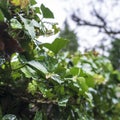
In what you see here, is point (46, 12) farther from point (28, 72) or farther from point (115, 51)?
point (115, 51)

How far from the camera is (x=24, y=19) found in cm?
96

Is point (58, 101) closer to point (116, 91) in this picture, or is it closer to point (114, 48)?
point (116, 91)

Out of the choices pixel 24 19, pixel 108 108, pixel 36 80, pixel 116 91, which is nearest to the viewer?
pixel 24 19

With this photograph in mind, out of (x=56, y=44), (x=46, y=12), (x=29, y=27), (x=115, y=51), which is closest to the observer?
(x=29, y=27)

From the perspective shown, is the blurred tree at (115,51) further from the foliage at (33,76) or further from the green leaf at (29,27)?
the green leaf at (29,27)

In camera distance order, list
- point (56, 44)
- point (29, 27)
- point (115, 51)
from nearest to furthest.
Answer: point (29, 27), point (56, 44), point (115, 51)

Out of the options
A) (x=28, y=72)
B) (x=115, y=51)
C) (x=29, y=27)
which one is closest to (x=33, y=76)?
(x=28, y=72)

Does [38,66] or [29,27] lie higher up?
[29,27]

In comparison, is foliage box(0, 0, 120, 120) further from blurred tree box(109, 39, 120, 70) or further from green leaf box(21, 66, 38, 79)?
blurred tree box(109, 39, 120, 70)

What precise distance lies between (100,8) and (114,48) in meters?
0.85

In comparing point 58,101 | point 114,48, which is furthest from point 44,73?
point 114,48

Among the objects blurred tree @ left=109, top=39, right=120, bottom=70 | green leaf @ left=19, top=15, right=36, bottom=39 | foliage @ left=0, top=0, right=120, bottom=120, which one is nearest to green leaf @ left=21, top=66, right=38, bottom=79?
foliage @ left=0, top=0, right=120, bottom=120

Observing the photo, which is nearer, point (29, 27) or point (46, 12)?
point (29, 27)

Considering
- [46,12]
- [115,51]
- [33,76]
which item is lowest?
[115,51]
